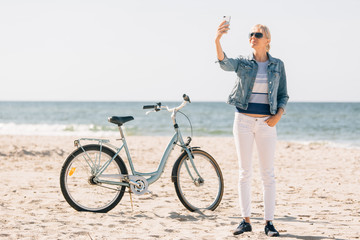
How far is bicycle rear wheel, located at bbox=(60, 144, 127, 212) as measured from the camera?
478cm

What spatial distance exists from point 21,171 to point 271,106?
18.2ft

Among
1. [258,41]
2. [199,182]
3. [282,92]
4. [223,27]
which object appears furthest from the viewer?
[199,182]

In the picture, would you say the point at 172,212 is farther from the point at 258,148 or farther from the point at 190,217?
the point at 258,148

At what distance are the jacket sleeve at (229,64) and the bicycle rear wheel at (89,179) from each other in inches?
66.6

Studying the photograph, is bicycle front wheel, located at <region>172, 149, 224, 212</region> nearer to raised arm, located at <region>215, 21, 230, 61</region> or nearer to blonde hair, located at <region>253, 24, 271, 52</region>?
raised arm, located at <region>215, 21, 230, 61</region>

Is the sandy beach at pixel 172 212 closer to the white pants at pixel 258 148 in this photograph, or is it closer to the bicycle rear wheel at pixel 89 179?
the bicycle rear wheel at pixel 89 179

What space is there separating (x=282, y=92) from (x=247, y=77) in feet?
1.35

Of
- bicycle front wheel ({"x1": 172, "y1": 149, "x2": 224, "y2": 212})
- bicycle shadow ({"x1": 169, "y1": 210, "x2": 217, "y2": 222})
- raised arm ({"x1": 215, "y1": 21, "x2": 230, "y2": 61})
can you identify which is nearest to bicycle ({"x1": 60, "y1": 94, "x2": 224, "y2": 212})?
bicycle front wheel ({"x1": 172, "y1": 149, "x2": 224, "y2": 212})

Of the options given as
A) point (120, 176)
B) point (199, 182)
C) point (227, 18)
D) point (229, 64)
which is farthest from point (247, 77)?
point (120, 176)

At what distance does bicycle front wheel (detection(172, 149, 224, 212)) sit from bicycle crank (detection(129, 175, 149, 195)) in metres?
0.43

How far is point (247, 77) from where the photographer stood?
155 inches

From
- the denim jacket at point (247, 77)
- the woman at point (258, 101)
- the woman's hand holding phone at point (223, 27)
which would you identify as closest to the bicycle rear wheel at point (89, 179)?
the woman at point (258, 101)

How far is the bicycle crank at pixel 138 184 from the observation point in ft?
15.9

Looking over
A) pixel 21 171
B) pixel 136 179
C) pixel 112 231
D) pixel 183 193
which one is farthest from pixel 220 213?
pixel 21 171
